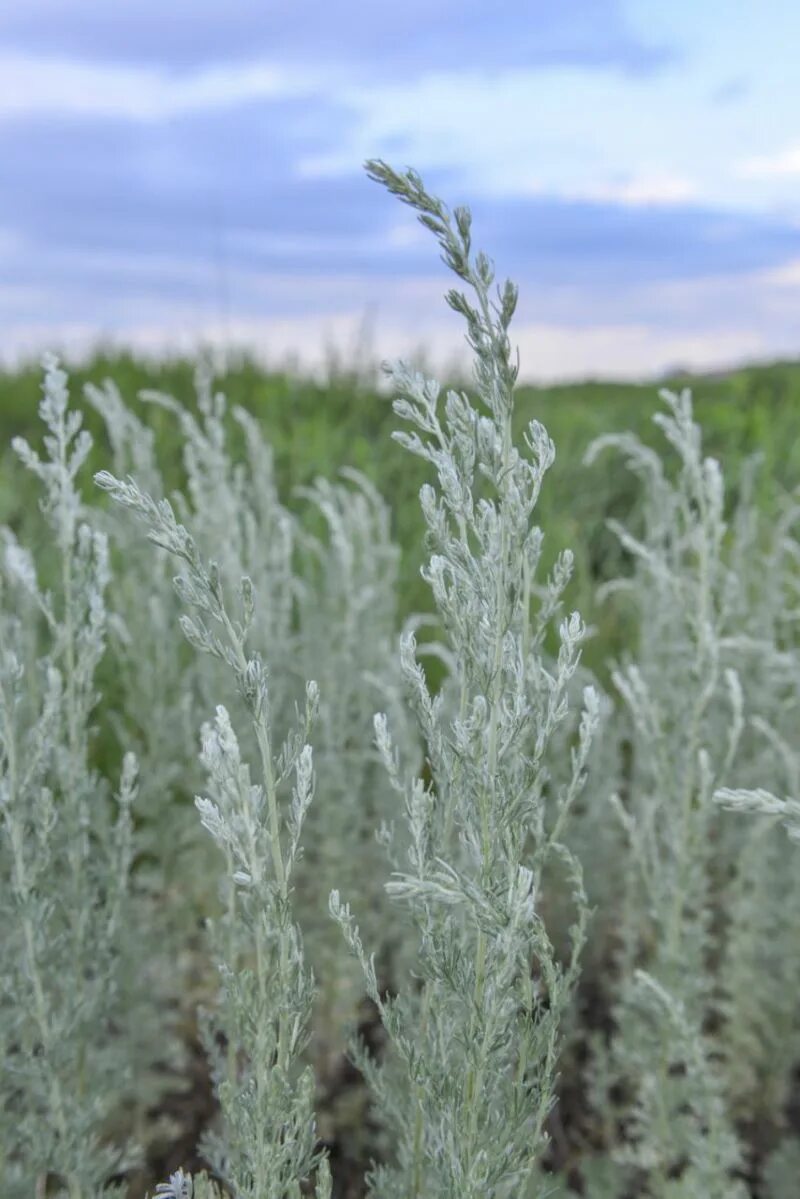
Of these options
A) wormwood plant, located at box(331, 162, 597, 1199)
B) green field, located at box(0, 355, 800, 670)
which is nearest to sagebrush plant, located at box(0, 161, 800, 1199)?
wormwood plant, located at box(331, 162, 597, 1199)

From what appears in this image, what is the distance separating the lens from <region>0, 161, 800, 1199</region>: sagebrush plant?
5.33ft

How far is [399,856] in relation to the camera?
8.07ft

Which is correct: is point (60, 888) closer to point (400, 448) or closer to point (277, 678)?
point (277, 678)

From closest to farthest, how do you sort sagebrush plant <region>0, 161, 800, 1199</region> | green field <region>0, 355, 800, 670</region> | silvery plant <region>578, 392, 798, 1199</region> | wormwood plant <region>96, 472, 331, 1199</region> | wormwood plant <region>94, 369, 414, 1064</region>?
wormwood plant <region>96, 472, 331, 1199</region> → sagebrush plant <region>0, 161, 800, 1199</region> → silvery plant <region>578, 392, 798, 1199</region> → wormwood plant <region>94, 369, 414, 1064</region> → green field <region>0, 355, 800, 670</region>

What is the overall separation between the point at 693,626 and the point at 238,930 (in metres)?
1.15

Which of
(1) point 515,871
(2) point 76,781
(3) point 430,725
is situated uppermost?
(3) point 430,725

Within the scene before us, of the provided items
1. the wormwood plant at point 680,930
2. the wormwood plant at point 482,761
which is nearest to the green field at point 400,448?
the wormwood plant at point 680,930

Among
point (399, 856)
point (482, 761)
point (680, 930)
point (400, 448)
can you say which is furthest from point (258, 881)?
point (400, 448)

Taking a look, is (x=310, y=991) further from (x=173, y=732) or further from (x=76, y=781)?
(x=173, y=732)

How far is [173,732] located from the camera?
3.73 metres

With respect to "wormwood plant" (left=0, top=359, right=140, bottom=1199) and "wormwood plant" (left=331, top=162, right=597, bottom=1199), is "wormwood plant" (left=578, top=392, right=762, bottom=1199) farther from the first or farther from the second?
"wormwood plant" (left=0, top=359, right=140, bottom=1199)

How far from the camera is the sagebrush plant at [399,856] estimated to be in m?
1.63

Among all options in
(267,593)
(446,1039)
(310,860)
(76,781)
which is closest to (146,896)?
(310,860)

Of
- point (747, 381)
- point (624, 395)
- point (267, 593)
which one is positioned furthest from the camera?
point (624, 395)
